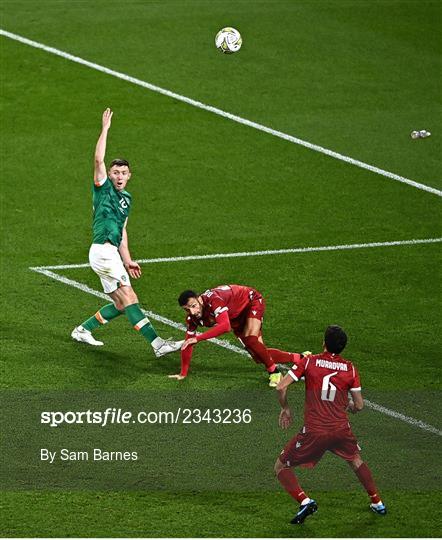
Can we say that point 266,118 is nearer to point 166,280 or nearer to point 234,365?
point 166,280

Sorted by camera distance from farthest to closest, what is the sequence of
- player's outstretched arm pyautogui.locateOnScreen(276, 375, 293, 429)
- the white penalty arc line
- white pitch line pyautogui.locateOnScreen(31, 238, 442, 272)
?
white pitch line pyautogui.locateOnScreen(31, 238, 442, 272) < the white penalty arc line < player's outstretched arm pyautogui.locateOnScreen(276, 375, 293, 429)

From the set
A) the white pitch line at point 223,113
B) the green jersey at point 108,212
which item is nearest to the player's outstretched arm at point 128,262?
the green jersey at point 108,212

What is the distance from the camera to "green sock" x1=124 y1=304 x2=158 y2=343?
17.3 metres

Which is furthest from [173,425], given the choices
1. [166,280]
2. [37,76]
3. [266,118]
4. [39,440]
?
[37,76]

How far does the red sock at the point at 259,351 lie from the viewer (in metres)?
16.6

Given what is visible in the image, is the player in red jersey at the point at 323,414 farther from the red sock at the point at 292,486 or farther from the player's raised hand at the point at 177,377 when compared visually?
the player's raised hand at the point at 177,377

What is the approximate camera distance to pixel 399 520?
13.8 m

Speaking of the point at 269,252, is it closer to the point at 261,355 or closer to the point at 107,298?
the point at 107,298

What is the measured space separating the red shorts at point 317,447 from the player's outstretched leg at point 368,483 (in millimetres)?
69

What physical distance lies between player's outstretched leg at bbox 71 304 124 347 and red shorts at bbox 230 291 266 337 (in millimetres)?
1657

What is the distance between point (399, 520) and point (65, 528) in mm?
3059

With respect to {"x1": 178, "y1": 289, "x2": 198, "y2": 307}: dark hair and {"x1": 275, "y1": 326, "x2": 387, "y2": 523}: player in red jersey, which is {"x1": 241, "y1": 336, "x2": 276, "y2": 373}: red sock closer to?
{"x1": 178, "y1": 289, "x2": 198, "y2": 307}: dark hair

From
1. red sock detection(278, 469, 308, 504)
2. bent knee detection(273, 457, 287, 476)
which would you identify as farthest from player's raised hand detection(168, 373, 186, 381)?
red sock detection(278, 469, 308, 504)

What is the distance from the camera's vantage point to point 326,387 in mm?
13469
